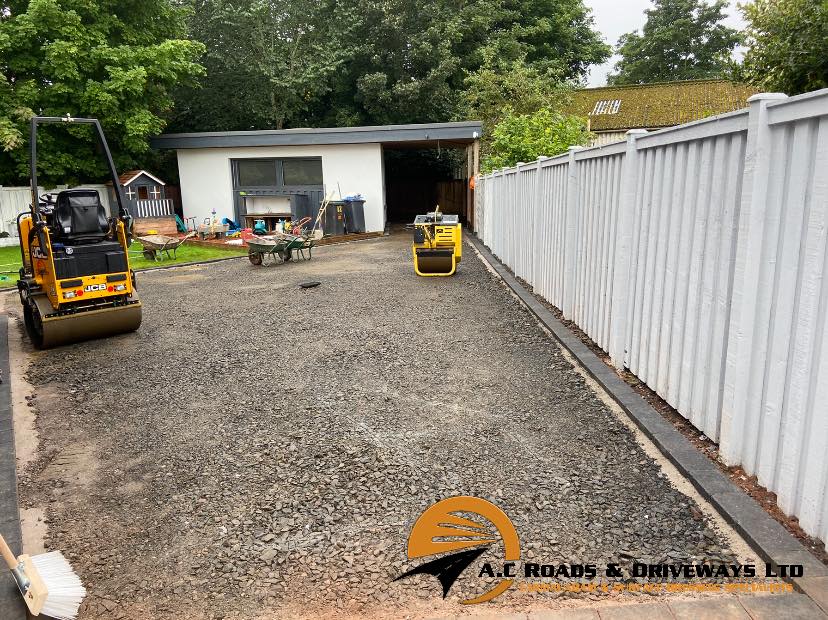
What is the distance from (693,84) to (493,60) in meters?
10.8

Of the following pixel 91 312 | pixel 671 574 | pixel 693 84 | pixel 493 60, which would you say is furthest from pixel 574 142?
pixel 693 84

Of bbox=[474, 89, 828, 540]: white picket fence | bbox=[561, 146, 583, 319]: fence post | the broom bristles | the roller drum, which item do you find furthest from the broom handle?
bbox=[561, 146, 583, 319]: fence post

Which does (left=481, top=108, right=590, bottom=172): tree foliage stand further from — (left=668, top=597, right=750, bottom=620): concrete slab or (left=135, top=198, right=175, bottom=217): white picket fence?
(left=668, top=597, right=750, bottom=620): concrete slab

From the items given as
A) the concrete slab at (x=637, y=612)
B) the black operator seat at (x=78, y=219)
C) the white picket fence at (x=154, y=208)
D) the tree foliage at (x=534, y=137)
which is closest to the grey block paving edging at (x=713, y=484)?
the concrete slab at (x=637, y=612)

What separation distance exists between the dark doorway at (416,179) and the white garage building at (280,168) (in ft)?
28.0

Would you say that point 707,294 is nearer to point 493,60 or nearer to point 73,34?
point 73,34

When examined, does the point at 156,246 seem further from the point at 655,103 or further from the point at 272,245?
the point at 655,103

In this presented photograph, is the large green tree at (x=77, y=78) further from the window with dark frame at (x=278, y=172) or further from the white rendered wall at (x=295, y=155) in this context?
the window with dark frame at (x=278, y=172)

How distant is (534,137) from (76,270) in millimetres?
11710

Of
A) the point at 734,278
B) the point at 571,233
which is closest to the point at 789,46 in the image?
the point at 571,233

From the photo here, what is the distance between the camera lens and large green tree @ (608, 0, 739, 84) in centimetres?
4450

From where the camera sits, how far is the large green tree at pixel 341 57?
2812 centimetres

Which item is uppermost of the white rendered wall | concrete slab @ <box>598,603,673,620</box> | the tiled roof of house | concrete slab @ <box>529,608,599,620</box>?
the tiled roof of house

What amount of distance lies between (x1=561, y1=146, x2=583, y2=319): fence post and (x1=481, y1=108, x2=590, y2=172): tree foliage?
317 inches
